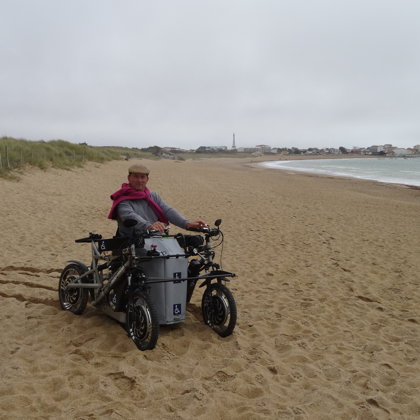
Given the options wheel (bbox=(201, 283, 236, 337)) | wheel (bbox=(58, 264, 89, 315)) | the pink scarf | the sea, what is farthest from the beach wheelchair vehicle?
the sea

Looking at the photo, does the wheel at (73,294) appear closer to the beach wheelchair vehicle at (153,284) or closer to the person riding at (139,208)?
the beach wheelchair vehicle at (153,284)

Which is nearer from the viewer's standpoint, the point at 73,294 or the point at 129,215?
the point at 129,215

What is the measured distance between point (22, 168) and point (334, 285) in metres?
14.3

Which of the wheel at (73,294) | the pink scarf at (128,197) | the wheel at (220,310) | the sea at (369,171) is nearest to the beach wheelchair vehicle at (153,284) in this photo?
the wheel at (220,310)

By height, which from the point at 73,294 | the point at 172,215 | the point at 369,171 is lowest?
the point at 369,171

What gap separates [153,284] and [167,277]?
154mm

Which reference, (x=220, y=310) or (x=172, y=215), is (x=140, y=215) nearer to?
(x=172, y=215)

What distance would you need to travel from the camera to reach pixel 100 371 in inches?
130

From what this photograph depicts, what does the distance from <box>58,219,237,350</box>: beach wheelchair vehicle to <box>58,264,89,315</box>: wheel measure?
0.13 m

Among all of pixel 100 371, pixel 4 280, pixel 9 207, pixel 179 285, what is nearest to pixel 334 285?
pixel 179 285

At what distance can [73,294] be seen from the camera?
455 centimetres

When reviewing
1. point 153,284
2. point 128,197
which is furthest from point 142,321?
point 128,197

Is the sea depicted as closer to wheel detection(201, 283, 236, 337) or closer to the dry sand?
the dry sand

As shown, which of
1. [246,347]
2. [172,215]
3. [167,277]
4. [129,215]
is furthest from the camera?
[172,215]
